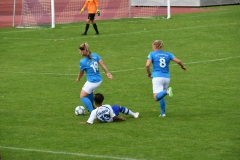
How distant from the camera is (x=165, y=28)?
3419cm

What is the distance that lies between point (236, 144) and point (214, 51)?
572 inches

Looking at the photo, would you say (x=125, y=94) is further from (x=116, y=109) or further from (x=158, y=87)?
(x=116, y=109)

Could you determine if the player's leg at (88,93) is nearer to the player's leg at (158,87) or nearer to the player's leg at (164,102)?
the player's leg at (158,87)

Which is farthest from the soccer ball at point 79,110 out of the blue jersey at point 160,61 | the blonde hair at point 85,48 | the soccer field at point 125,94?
the blue jersey at point 160,61

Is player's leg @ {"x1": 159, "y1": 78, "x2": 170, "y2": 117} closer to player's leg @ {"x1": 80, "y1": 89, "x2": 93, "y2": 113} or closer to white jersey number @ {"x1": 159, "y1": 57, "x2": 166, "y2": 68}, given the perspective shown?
white jersey number @ {"x1": 159, "y1": 57, "x2": 166, "y2": 68}

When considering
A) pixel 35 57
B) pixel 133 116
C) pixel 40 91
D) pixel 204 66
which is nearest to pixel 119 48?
pixel 35 57

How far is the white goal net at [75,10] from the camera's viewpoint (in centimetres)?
3828

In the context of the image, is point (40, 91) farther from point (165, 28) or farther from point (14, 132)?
point (165, 28)

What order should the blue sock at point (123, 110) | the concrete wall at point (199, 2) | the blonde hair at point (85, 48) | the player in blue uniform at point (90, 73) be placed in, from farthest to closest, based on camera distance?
the concrete wall at point (199, 2), the player in blue uniform at point (90, 73), the blonde hair at point (85, 48), the blue sock at point (123, 110)

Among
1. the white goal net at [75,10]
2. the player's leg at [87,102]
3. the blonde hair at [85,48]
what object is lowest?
the player's leg at [87,102]

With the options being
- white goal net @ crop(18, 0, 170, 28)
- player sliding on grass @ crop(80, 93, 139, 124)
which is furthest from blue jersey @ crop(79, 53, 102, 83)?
white goal net @ crop(18, 0, 170, 28)

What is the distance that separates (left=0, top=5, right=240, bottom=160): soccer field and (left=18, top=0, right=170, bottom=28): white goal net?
2638 mm

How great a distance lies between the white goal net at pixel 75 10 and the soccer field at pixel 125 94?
2.64 meters

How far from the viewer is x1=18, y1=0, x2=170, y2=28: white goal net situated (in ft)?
126
